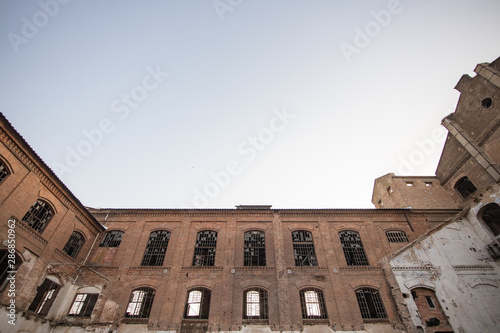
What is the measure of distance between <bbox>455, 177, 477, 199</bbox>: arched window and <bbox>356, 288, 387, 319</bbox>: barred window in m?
11.9

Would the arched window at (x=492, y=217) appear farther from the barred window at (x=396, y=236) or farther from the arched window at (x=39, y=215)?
the arched window at (x=39, y=215)

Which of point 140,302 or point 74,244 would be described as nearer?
point 140,302

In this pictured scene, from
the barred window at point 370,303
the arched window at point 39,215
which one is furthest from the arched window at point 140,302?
the barred window at point 370,303

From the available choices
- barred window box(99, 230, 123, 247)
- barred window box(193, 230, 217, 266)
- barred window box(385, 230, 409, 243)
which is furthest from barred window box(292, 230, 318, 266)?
barred window box(99, 230, 123, 247)

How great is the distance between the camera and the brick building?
1157 cm

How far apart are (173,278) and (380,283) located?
1199 cm

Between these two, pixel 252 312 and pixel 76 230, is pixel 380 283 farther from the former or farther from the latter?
pixel 76 230

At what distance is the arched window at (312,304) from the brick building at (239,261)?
0.06m

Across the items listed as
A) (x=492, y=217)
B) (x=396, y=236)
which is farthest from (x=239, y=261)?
(x=492, y=217)

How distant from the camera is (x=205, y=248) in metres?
15.4

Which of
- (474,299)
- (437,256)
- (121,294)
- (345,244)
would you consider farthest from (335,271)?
(121,294)

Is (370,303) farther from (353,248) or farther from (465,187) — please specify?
(465,187)

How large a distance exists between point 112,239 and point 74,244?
207cm

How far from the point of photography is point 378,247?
15531 millimetres
